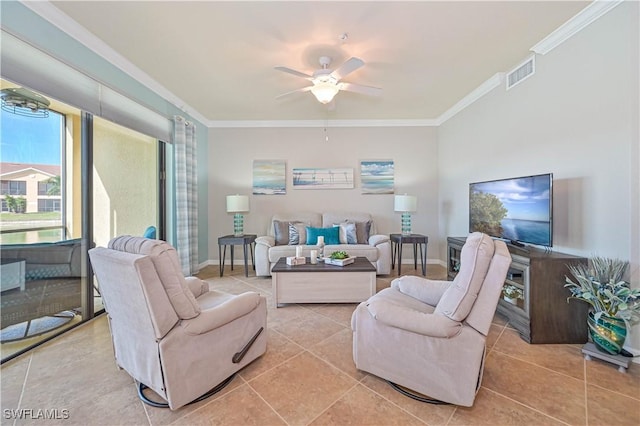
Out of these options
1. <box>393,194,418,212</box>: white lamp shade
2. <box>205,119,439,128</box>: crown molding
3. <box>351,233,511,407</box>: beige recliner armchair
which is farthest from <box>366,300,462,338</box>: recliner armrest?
<box>205,119,439,128</box>: crown molding

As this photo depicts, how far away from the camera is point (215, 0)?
199 cm

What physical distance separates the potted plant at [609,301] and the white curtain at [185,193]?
4.51 meters

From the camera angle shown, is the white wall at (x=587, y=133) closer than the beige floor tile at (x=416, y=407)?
No

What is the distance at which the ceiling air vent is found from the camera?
9.00ft

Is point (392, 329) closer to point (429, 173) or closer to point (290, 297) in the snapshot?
point (290, 297)

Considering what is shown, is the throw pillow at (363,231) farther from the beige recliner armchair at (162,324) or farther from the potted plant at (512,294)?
the beige recliner armchair at (162,324)

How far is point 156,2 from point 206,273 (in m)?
3.61

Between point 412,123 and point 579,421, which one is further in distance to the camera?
point 412,123

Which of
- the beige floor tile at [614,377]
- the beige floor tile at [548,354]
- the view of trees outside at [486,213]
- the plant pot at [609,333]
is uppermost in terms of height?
the view of trees outside at [486,213]

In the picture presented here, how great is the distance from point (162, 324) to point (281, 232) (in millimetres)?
3087

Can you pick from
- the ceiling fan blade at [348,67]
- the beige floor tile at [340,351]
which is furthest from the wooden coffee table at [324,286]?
the ceiling fan blade at [348,67]

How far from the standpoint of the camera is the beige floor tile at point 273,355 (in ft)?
5.88

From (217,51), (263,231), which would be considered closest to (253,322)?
(217,51)

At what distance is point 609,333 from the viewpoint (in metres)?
1.86
